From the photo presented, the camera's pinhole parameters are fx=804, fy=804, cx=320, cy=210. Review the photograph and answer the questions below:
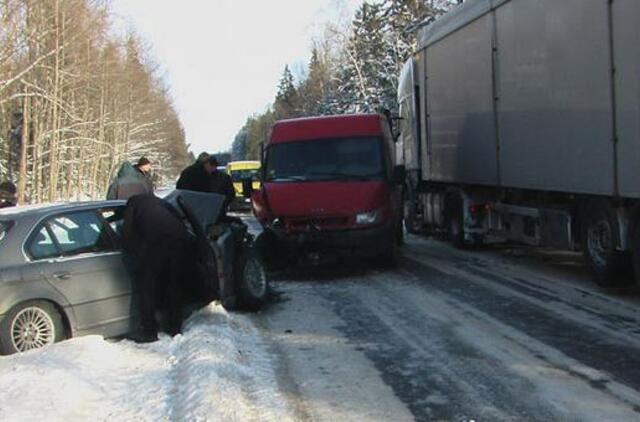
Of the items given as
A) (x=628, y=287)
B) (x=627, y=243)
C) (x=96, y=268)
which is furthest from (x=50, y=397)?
(x=628, y=287)

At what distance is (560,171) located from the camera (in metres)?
10.0

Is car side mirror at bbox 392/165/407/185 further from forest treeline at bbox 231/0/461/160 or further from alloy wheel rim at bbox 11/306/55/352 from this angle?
forest treeline at bbox 231/0/461/160

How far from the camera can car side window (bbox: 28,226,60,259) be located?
7.22 m

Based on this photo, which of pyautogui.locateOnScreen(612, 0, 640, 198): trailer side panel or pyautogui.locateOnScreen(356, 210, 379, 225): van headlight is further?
pyautogui.locateOnScreen(356, 210, 379, 225): van headlight

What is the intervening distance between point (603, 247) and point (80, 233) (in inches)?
242

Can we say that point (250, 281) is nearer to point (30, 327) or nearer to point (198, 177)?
point (30, 327)

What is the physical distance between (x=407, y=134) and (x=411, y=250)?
13.2ft

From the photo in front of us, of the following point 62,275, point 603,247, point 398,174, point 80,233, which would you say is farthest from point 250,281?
point 603,247

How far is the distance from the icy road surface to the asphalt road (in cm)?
2

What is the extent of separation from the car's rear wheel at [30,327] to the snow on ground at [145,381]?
217mm

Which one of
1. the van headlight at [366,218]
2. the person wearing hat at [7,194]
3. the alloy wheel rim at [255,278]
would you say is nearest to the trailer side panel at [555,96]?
the van headlight at [366,218]

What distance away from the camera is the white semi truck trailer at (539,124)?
8.65 meters

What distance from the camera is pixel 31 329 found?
7.08m

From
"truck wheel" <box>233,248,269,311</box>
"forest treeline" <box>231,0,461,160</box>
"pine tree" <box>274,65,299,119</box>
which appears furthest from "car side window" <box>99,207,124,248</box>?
"pine tree" <box>274,65,299,119</box>
